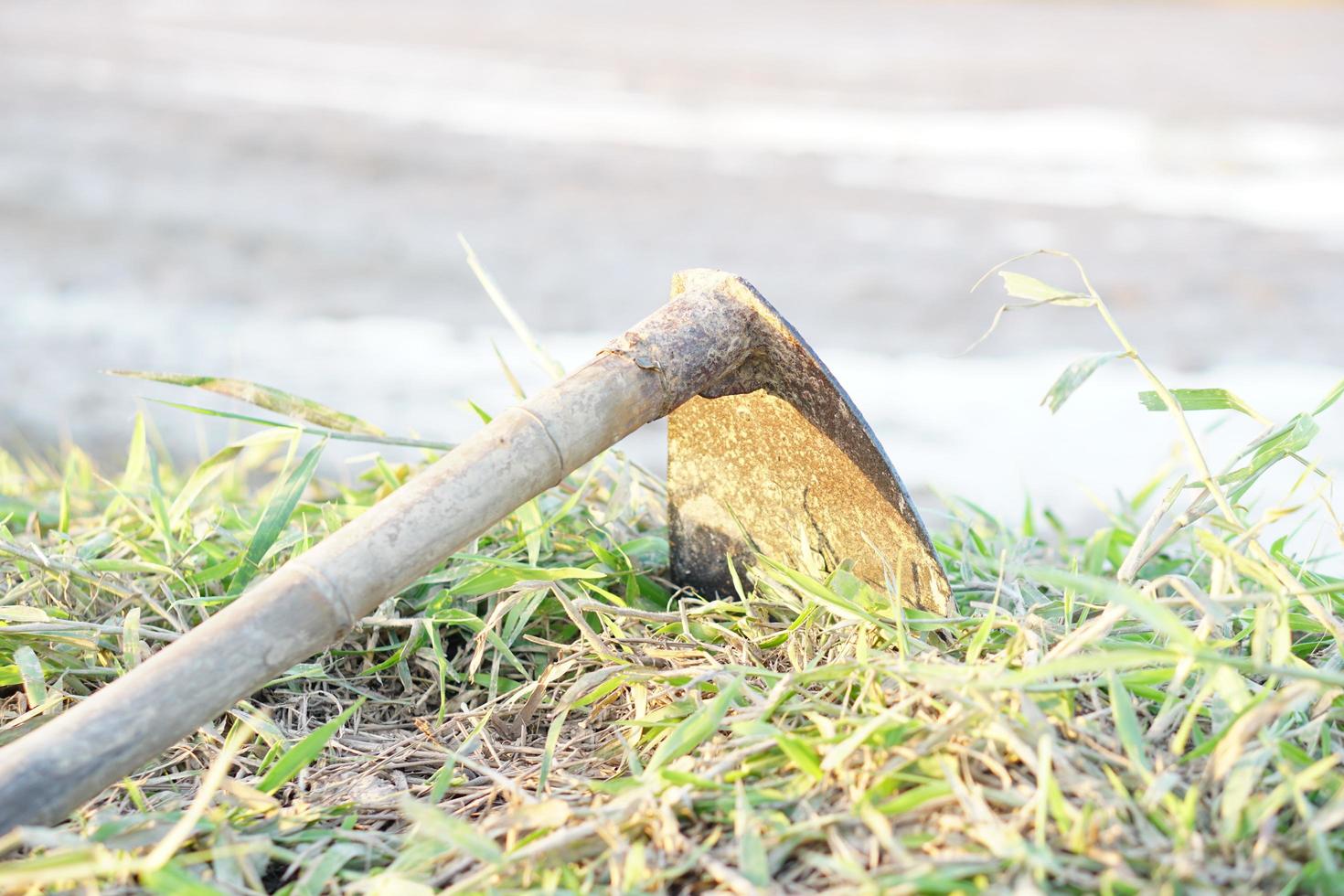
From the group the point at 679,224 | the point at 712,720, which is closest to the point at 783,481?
the point at 712,720

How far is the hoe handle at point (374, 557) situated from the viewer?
114cm

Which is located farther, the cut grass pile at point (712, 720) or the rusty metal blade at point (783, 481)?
the rusty metal blade at point (783, 481)

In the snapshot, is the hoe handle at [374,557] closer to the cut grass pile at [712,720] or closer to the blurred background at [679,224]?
the cut grass pile at [712,720]

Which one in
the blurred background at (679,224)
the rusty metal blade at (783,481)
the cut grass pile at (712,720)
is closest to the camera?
the cut grass pile at (712,720)

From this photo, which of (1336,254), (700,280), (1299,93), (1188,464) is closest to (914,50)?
(1299,93)

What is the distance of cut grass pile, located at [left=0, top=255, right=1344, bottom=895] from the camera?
110 centimetres

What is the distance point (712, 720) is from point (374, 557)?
0.43 meters

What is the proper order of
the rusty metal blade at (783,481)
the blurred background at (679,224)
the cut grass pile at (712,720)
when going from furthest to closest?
the blurred background at (679,224)
the rusty metal blade at (783,481)
the cut grass pile at (712,720)

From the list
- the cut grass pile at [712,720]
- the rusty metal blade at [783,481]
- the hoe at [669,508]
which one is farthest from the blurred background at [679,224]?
the rusty metal blade at [783,481]

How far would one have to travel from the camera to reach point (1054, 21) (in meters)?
16.1

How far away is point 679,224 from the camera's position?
252 inches

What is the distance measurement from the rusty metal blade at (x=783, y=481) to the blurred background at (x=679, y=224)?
838 millimetres

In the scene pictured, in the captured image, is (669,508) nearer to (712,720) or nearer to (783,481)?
(783,481)

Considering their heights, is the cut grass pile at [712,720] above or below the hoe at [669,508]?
below
